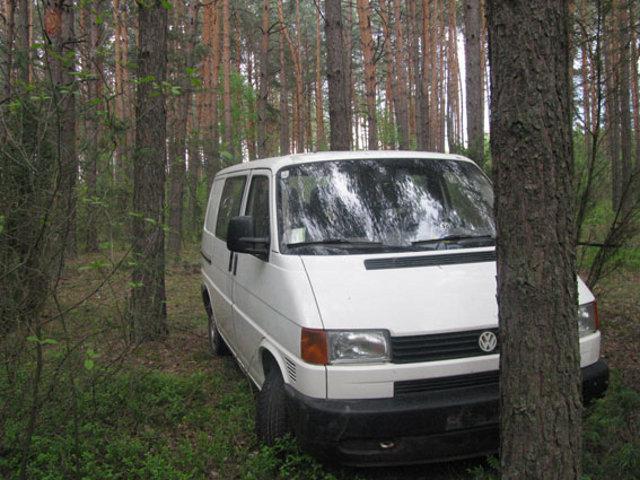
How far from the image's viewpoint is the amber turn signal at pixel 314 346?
10.6 feet

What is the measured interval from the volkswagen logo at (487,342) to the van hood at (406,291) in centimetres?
5

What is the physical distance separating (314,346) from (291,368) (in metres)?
0.34

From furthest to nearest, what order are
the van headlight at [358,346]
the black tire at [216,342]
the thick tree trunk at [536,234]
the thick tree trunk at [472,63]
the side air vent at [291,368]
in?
the thick tree trunk at [472,63]
the black tire at [216,342]
the side air vent at [291,368]
the van headlight at [358,346]
the thick tree trunk at [536,234]

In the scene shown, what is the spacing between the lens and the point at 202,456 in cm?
393

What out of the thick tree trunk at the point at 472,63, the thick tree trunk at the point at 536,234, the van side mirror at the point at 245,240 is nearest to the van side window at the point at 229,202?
the van side mirror at the point at 245,240

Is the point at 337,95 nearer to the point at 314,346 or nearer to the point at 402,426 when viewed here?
the point at 314,346

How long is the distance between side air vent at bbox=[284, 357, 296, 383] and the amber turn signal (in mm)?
180

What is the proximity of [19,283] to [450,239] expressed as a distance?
3041 millimetres

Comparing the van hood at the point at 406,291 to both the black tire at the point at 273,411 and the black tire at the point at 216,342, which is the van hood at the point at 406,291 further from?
the black tire at the point at 216,342

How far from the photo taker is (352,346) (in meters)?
3.25

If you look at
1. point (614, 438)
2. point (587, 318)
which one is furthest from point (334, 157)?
point (614, 438)

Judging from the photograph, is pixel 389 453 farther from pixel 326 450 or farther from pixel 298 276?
pixel 298 276

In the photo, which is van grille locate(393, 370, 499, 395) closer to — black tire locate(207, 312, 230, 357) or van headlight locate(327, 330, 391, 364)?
van headlight locate(327, 330, 391, 364)

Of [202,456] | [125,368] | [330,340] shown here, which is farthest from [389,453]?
[125,368]
